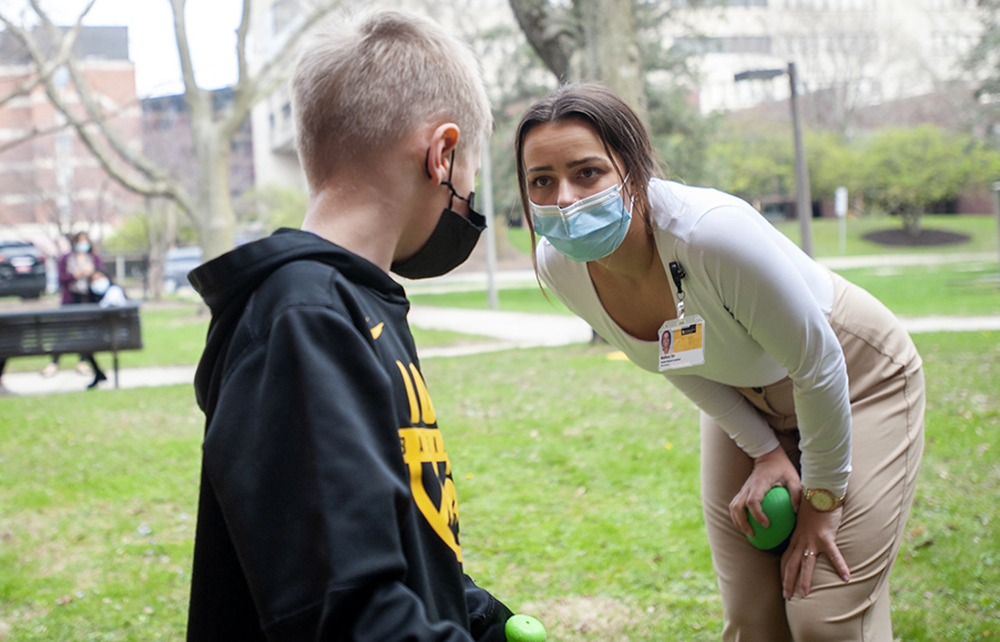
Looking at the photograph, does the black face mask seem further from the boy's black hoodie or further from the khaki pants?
the khaki pants

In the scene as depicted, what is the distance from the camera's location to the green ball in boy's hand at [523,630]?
139cm

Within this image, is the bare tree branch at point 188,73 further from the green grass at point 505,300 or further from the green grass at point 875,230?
the green grass at point 875,230

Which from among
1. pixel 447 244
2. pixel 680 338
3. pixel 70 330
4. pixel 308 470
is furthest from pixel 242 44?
pixel 308 470

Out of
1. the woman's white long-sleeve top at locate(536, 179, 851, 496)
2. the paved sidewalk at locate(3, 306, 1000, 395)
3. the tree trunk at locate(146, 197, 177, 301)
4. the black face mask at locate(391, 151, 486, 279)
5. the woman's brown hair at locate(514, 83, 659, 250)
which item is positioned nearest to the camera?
the black face mask at locate(391, 151, 486, 279)

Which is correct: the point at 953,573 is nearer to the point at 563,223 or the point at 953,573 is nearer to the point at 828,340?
the point at 828,340

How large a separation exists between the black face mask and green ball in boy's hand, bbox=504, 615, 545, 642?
65cm

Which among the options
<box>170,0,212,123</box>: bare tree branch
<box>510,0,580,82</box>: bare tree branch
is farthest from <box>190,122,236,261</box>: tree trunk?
<box>510,0,580,82</box>: bare tree branch

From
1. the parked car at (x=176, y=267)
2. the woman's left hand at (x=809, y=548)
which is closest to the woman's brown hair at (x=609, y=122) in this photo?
the woman's left hand at (x=809, y=548)

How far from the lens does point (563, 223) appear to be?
7.86ft

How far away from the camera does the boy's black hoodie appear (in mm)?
1053

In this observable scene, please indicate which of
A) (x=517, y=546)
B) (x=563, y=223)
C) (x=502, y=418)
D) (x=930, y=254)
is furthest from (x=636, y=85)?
(x=930, y=254)

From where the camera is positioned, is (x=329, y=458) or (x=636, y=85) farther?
(x=636, y=85)

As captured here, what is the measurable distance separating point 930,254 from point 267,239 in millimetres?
40779

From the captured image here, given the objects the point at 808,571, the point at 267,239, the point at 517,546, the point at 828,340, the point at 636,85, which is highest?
the point at 636,85
